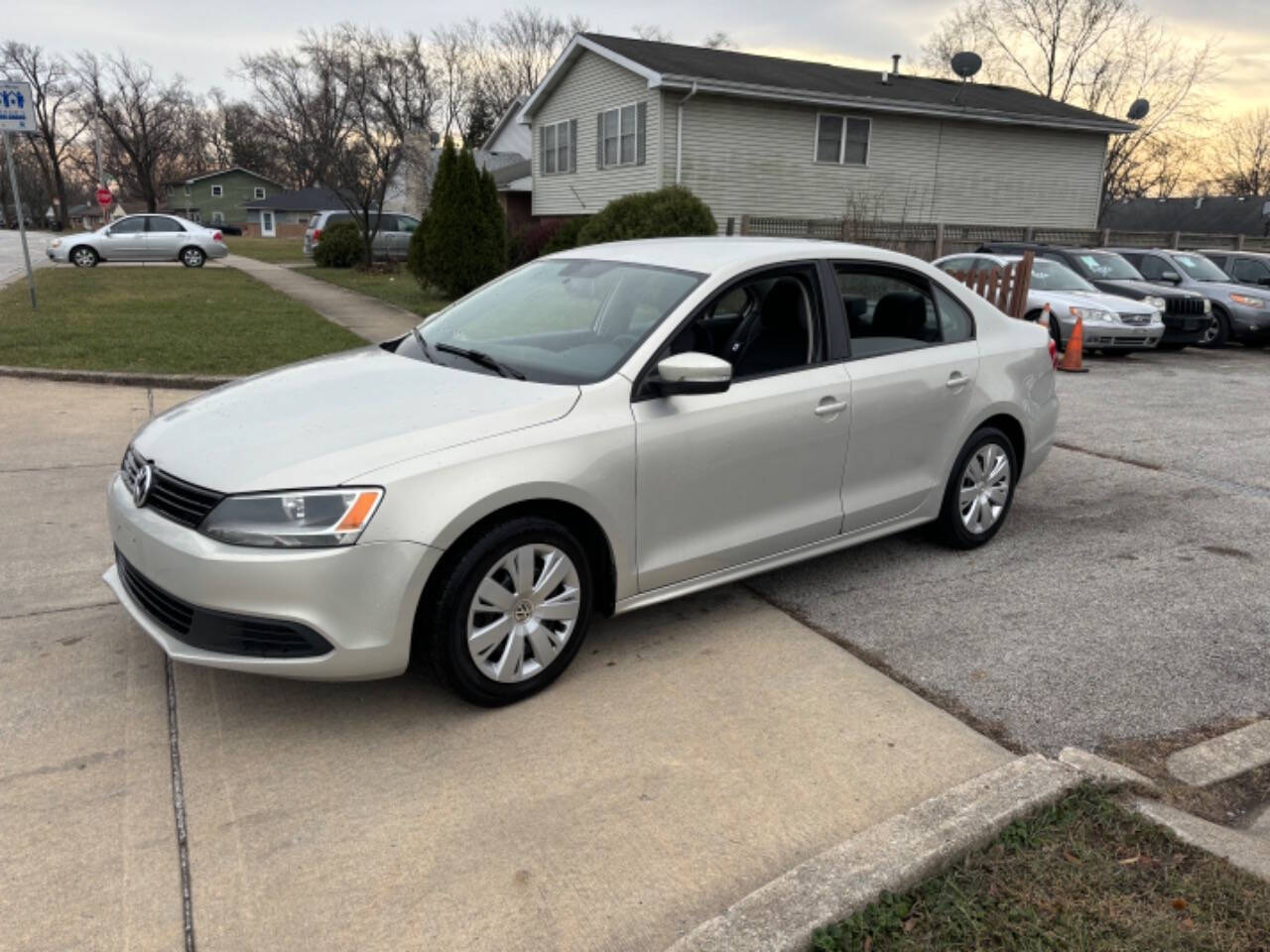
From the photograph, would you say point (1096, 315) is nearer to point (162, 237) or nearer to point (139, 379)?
point (139, 379)

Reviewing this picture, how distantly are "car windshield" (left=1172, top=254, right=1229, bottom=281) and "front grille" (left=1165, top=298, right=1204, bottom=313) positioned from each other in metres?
2.48

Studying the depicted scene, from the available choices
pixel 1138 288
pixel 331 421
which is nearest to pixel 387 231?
pixel 1138 288

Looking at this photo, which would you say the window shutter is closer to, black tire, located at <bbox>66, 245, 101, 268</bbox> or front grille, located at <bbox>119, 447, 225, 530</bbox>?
black tire, located at <bbox>66, 245, 101, 268</bbox>

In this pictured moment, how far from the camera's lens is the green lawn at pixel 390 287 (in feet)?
55.5

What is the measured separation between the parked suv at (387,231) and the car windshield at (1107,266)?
18328 millimetres

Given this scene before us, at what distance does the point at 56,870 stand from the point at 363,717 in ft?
3.37

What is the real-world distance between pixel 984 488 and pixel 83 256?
2676cm

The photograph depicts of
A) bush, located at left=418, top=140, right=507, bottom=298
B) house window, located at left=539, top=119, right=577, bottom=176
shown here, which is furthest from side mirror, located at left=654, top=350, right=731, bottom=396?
house window, located at left=539, top=119, right=577, bottom=176

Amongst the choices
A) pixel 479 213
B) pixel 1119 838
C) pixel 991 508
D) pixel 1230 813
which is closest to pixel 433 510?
pixel 1119 838

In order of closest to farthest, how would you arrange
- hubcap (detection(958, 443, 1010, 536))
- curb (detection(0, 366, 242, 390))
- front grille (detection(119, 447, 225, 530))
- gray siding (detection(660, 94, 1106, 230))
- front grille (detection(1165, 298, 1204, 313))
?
1. front grille (detection(119, 447, 225, 530))
2. hubcap (detection(958, 443, 1010, 536))
3. curb (detection(0, 366, 242, 390))
4. front grille (detection(1165, 298, 1204, 313))
5. gray siding (detection(660, 94, 1106, 230))

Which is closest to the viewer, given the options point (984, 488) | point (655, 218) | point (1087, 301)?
point (984, 488)

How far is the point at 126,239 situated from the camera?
25.8 metres

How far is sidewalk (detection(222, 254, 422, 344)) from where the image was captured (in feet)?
43.9

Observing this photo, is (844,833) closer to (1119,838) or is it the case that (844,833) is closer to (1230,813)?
(1119,838)
